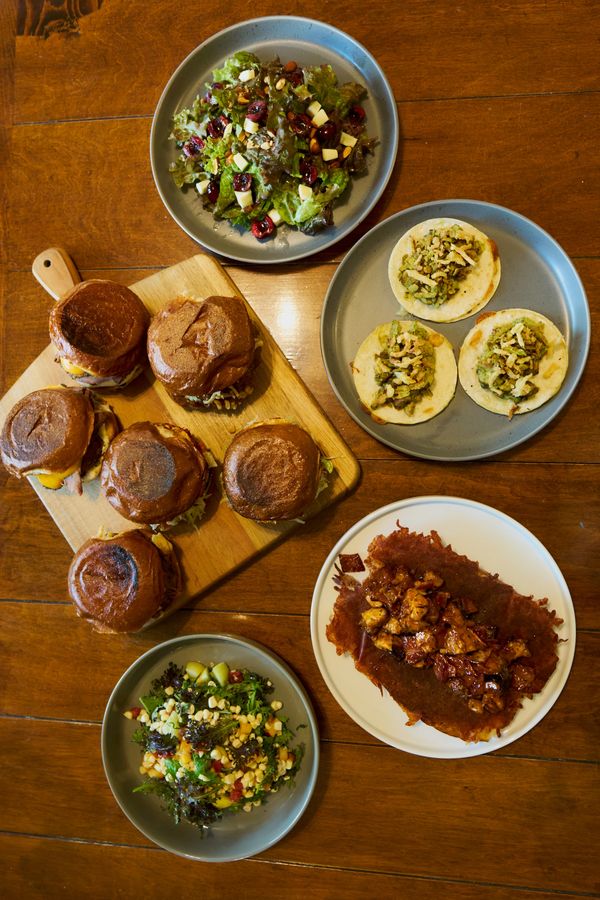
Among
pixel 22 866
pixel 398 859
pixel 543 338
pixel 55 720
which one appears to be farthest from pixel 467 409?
pixel 22 866

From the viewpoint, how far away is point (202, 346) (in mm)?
2666

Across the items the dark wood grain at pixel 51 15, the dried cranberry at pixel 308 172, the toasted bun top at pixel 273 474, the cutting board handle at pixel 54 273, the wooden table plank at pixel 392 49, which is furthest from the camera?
the dark wood grain at pixel 51 15

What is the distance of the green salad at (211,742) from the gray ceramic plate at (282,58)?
6.43ft

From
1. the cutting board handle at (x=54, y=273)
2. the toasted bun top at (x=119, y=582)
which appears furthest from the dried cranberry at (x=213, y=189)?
the toasted bun top at (x=119, y=582)

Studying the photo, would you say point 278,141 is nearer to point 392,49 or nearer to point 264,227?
point 264,227

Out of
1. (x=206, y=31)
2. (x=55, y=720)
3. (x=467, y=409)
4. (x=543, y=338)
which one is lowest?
(x=55, y=720)

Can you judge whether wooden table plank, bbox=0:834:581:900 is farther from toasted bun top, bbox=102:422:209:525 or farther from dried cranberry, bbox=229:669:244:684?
toasted bun top, bbox=102:422:209:525

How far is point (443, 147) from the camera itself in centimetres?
298

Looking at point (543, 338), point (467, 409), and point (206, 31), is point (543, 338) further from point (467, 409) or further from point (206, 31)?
point (206, 31)

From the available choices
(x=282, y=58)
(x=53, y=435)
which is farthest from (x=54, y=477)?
(x=282, y=58)

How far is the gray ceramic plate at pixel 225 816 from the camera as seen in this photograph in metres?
2.78

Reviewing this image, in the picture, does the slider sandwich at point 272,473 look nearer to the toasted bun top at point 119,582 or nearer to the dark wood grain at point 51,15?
the toasted bun top at point 119,582

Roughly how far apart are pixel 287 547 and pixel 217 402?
2.49ft

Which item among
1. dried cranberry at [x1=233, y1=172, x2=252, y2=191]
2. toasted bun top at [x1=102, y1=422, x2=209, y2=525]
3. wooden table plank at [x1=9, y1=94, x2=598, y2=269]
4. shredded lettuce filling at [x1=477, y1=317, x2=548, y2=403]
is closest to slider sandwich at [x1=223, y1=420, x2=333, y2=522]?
toasted bun top at [x1=102, y1=422, x2=209, y2=525]
